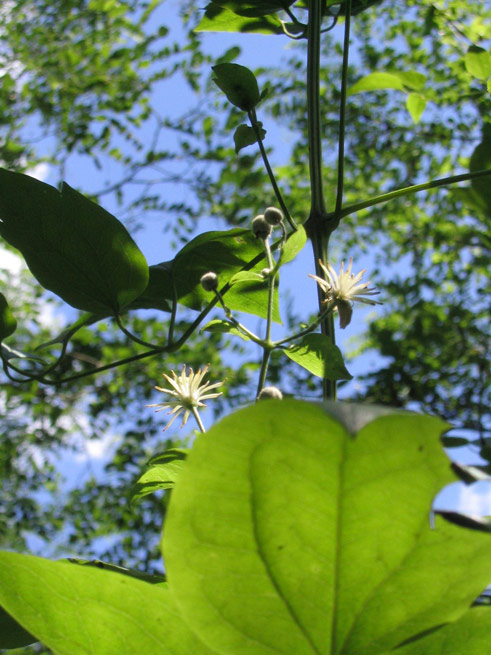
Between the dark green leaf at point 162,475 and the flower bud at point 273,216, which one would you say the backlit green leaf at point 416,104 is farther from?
the dark green leaf at point 162,475

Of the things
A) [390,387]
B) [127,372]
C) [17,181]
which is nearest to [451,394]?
[390,387]

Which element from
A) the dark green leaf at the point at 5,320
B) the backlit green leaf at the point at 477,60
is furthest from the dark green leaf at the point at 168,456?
the backlit green leaf at the point at 477,60

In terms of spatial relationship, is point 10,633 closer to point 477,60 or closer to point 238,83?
point 238,83

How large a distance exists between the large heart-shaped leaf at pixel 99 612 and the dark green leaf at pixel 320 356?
292 millimetres

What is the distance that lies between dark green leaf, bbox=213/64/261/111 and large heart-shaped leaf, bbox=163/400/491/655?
560 millimetres

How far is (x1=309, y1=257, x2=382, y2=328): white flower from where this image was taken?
2.17 feet

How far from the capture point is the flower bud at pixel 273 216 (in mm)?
674

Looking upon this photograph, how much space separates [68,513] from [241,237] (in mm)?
4622

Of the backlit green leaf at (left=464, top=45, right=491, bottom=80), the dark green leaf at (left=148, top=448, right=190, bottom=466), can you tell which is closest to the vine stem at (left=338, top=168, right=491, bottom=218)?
the dark green leaf at (left=148, top=448, right=190, bottom=466)

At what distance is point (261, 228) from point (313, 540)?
1.44 feet

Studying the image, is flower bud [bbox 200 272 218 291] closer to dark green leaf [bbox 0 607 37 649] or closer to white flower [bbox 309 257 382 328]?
white flower [bbox 309 257 382 328]

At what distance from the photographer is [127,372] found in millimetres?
4391

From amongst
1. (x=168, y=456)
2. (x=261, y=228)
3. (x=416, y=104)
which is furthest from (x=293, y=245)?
(x=416, y=104)

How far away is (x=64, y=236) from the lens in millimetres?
630
